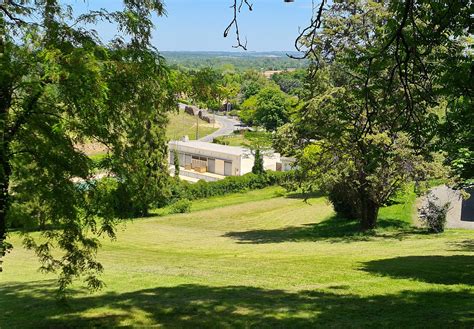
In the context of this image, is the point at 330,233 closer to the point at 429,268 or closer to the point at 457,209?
the point at 457,209

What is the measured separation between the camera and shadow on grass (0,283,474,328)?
696 centimetres

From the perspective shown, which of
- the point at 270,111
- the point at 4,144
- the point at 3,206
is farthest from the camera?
the point at 270,111

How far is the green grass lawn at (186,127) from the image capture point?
Answer: 303 feet

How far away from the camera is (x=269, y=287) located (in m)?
9.80

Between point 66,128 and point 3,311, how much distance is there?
161 inches

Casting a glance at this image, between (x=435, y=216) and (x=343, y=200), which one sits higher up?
(x=343, y=200)

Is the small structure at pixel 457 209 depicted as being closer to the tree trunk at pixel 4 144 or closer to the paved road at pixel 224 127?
the tree trunk at pixel 4 144

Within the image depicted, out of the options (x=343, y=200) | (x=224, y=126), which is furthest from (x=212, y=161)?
(x=224, y=126)

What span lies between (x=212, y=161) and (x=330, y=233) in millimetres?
30883

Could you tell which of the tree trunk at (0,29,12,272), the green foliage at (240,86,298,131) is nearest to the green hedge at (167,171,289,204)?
the tree trunk at (0,29,12,272)

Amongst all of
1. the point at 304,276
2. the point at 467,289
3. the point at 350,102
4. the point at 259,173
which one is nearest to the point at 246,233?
the point at 350,102

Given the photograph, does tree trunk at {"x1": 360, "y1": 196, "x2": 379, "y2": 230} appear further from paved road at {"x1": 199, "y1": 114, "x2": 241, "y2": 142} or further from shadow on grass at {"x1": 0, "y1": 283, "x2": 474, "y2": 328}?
paved road at {"x1": 199, "y1": 114, "x2": 241, "y2": 142}

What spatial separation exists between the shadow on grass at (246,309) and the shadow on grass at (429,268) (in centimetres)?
136

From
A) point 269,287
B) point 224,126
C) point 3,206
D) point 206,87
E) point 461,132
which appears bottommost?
point 269,287
